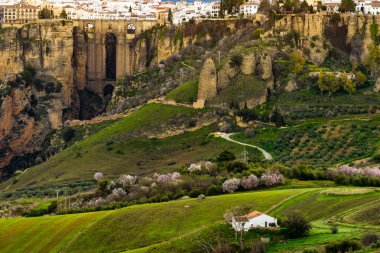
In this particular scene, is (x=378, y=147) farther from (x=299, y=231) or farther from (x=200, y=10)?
(x=200, y=10)

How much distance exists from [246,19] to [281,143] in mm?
30447

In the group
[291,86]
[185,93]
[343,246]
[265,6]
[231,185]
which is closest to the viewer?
[343,246]

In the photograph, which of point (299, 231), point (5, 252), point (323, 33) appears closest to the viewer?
point (299, 231)

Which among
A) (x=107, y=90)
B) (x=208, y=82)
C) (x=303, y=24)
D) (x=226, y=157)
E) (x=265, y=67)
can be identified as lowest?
(x=107, y=90)

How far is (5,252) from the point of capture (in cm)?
5825

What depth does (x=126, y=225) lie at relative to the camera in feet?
187

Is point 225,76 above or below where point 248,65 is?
below

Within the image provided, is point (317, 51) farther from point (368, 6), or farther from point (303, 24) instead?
point (368, 6)

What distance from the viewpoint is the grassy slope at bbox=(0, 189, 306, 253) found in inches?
2162

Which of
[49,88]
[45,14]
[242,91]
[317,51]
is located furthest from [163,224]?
[45,14]

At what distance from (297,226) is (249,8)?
232 ft

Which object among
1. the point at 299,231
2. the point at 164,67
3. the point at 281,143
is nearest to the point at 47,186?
the point at 281,143

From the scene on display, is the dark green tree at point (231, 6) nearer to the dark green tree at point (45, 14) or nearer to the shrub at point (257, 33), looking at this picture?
the shrub at point (257, 33)

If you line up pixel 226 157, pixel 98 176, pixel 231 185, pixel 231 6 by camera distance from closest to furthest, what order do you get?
pixel 231 185
pixel 226 157
pixel 98 176
pixel 231 6
